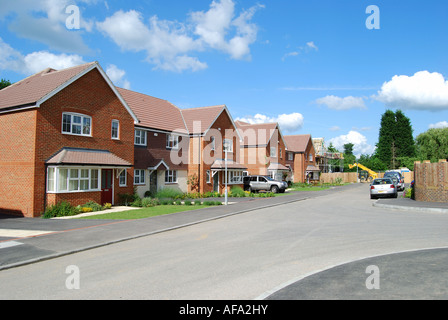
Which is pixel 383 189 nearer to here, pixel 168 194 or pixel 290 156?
pixel 168 194

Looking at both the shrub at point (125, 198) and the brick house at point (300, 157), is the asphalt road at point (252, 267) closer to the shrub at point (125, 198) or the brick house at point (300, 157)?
the shrub at point (125, 198)

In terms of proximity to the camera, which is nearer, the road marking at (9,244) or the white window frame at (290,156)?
the road marking at (9,244)

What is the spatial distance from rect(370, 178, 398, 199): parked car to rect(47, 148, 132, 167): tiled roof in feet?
59.0

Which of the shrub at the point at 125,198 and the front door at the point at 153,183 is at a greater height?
the front door at the point at 153,183

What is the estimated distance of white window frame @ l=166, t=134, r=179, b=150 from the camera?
2894cm

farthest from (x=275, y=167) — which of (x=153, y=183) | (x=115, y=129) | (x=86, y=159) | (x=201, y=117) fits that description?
(x=86, y=159)

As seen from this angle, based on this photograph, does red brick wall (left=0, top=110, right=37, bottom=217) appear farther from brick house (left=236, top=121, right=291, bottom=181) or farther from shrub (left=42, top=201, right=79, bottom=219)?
brick house (left=236, top=121, right=291, bottom=181)

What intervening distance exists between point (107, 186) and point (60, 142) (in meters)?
4.10

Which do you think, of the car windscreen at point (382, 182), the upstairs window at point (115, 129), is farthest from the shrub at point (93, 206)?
the car windscreen at point (382, 182)

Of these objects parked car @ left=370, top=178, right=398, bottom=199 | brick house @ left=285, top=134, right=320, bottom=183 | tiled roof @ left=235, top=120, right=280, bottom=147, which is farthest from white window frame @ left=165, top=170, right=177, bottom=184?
brick house @ left=285, top=134, right=320, bottom=183

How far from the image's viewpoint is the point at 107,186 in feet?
69.2

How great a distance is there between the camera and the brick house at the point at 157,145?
25750 mm
